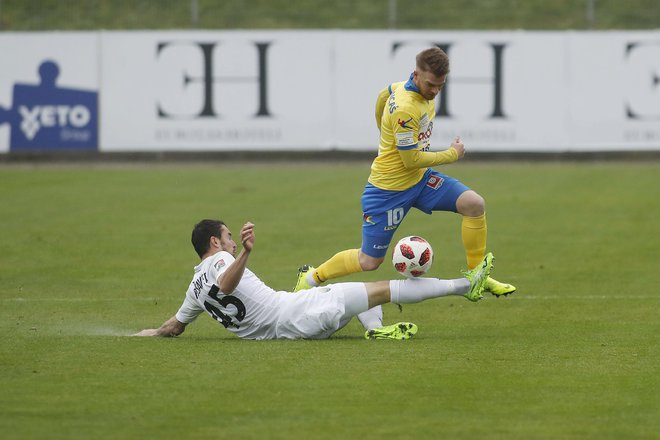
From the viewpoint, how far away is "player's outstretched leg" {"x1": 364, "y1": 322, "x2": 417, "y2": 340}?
1046cm

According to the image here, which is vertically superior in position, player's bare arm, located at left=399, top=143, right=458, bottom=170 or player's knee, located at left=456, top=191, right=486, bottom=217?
player's bare arm, located at left=399, top=143, right=458, bottom=170

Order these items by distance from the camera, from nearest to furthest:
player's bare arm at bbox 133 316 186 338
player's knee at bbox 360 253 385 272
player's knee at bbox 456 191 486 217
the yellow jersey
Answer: player's bare arm at bbox 133 316 186 338 < the yellow jersey < player's knee at bbox 456 191 486 217 < player's knee at bbox 360 253 385 272

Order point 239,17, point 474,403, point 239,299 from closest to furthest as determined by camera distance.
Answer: point 474,403 < point 239,299 < point 239,17

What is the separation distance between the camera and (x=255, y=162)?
3058 cm

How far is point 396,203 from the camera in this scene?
1132 centimetres

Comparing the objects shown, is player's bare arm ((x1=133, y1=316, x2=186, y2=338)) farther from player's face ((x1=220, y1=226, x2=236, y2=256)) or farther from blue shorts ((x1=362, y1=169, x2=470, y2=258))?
blue shorts ((x1=362, y1=169, x2=470, y2=258))

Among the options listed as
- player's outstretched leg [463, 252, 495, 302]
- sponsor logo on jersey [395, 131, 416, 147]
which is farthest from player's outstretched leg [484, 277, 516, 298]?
sponsor logo on jersey [395, 131, 416, 147]

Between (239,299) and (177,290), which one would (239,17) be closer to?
(177,290)

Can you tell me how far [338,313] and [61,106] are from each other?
20.3 meters

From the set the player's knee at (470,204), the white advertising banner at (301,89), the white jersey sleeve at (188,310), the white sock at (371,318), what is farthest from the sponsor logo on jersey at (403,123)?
the white advertising banner at (301,89)

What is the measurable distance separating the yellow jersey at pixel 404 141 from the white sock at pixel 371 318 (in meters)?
1.22

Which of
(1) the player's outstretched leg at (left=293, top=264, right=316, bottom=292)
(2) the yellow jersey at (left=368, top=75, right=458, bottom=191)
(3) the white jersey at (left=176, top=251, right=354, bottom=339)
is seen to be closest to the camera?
(3) the white jersey at (left=176, top=251, right=354, bottom=339)

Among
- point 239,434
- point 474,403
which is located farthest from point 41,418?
point 474,403

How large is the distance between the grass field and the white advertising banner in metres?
5.89
